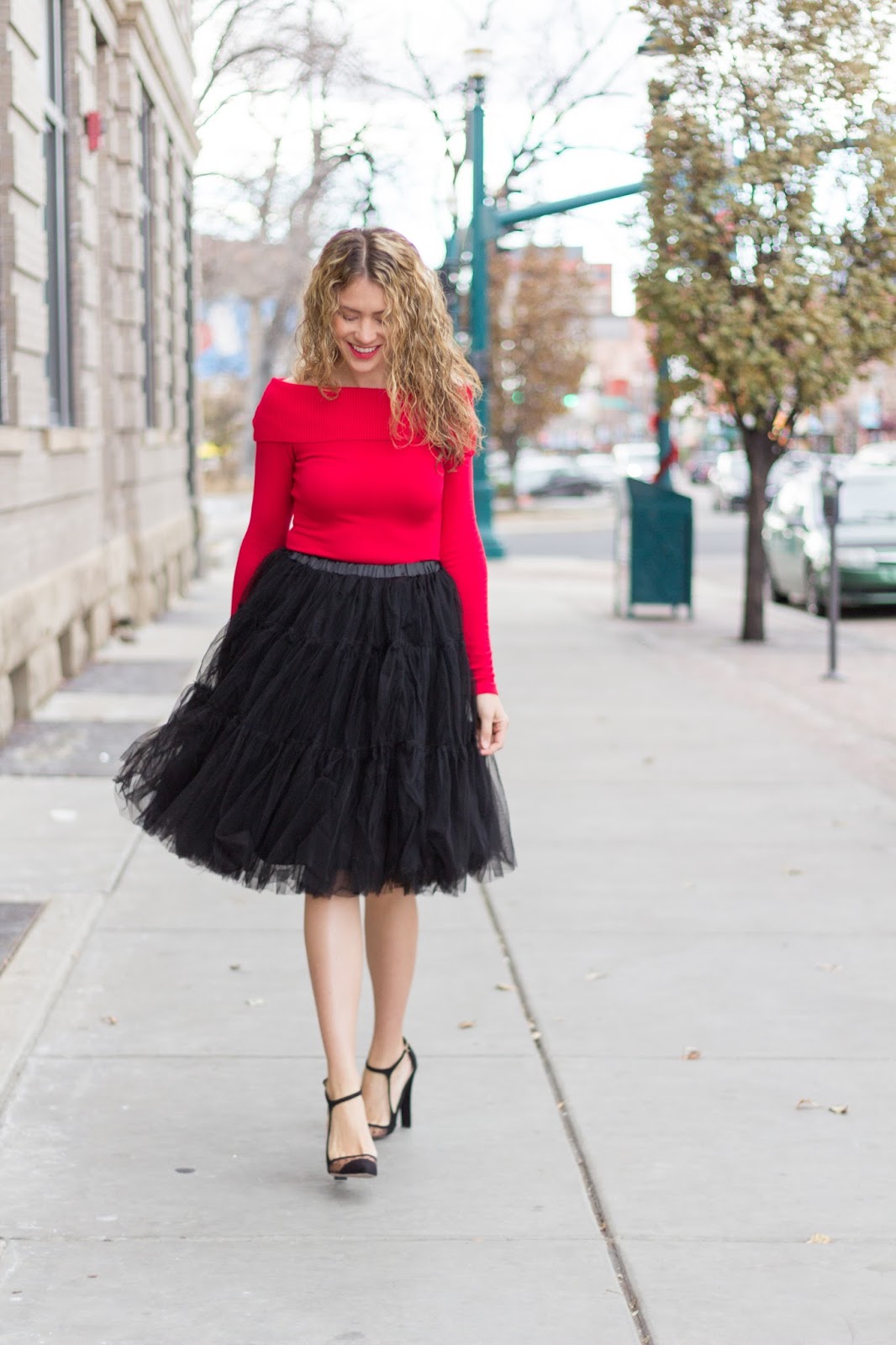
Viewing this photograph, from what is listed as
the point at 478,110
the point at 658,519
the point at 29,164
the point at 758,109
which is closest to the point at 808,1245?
the point at 29,164

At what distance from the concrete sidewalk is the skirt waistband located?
50.7 inches

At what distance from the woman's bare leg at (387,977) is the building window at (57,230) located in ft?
28.6

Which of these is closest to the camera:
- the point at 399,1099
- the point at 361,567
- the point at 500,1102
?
the point at 361,567

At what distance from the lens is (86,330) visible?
1361cm

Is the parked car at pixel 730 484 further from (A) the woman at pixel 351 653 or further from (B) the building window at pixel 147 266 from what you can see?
(A) the woman at pixel 351 653

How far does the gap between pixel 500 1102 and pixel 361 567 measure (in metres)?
1.39

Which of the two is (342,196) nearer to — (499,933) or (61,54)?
(61,54)

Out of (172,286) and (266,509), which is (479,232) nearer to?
(172,286)

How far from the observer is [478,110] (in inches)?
1014

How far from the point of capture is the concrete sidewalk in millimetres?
3520

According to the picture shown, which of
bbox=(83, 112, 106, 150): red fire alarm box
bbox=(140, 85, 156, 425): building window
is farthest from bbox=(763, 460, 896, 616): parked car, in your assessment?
bbox=(83, 112, 106, 150): red fire alarm box

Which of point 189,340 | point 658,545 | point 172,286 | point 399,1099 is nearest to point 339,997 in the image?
point 399,1099

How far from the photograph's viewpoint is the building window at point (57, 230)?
12.6 metres

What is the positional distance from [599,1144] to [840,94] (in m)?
11.9
